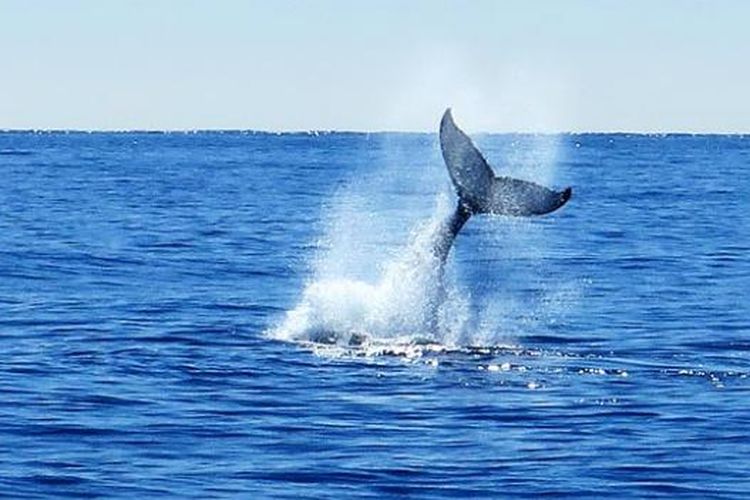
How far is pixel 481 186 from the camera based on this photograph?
17688 millimetres

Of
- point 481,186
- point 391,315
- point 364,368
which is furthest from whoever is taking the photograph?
point 391,315

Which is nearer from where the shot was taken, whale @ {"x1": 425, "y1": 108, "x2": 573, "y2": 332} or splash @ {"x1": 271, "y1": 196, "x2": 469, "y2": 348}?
whale @ {"x1": 425, "y1": 108, "x2": 573, "y2": 332}

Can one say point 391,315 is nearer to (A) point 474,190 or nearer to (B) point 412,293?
(B) point 412,293

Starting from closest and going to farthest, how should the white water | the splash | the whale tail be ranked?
the whale tail, the splash, the white water

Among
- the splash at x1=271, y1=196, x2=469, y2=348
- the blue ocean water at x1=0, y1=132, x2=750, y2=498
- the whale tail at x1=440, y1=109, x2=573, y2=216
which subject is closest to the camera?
the blue ocean water at x1=0, y1=132, x2=750, y2=498

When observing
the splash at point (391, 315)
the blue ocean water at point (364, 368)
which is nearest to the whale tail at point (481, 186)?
the splash at point (391, 315)

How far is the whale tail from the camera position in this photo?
55.4 feet

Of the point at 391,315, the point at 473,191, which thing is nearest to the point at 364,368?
the point at 473,191

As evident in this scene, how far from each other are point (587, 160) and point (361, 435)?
9744 centimetres

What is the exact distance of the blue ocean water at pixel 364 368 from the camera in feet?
40.8

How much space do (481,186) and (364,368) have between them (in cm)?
221

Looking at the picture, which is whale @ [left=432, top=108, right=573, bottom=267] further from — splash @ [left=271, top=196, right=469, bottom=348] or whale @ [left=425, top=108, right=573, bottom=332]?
splash @ [left=271, top=196, right=469, bottom=348]

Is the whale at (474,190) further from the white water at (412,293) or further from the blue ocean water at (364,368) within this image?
the blue ocean water at (364,368)

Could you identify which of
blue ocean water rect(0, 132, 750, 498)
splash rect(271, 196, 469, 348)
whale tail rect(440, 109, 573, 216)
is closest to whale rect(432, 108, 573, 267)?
whale tail rect(440, 109, 573, 216)
